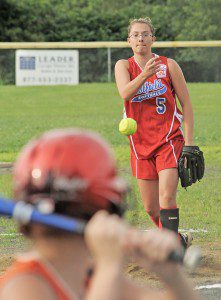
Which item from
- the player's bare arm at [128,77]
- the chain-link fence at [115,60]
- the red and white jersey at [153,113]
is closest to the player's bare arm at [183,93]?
the red and white jersey at [153,113]

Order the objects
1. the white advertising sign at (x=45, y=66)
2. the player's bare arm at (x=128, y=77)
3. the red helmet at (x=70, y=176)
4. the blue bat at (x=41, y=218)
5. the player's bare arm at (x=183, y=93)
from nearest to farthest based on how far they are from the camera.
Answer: the blue bat at (x=41, y=218), the red helmet at (x=70, y=176), the player's bare arm at (x=128, y=77), the player's bare arm at (x=183, y=93), the white advertising sign at (x=45, y=66)

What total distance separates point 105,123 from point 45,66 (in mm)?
9183

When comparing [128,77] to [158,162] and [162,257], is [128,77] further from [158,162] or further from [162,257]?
[162,257]

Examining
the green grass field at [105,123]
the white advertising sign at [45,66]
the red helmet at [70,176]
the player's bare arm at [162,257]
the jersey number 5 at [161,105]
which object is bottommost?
the green grass field at [105,123]

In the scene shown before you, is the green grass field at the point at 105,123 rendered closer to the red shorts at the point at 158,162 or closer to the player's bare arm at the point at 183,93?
the red shorts at the point at 158,162

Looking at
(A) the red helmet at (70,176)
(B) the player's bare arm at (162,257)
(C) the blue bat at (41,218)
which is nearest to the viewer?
(B) the player's bare arm at (162,257)

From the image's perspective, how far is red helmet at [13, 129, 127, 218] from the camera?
256cm

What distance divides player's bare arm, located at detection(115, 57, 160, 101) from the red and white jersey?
77 millimetres

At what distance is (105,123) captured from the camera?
81.4 feet

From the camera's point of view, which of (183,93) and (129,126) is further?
(129,126)

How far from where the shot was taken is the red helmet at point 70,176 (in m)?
2.56

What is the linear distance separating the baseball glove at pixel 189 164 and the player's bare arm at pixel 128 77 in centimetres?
67

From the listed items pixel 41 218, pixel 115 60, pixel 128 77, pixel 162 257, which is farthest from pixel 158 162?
pixel 115 60

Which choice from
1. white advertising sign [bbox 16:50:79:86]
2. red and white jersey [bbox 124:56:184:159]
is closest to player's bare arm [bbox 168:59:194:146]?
red and white jersey [bbox 124:56:184:159]
